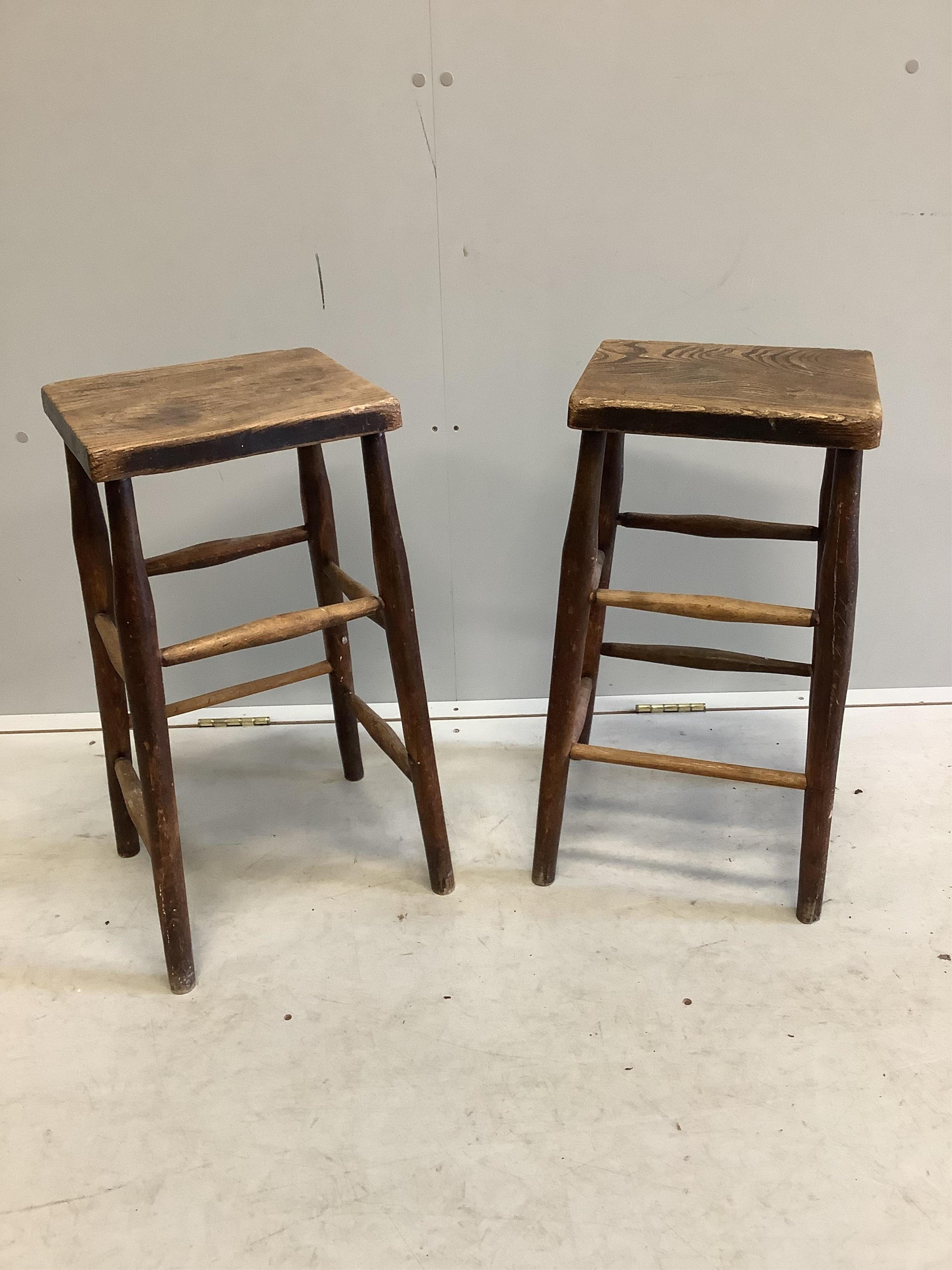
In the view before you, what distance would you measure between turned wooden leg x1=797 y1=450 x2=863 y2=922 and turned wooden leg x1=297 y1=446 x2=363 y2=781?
72cm

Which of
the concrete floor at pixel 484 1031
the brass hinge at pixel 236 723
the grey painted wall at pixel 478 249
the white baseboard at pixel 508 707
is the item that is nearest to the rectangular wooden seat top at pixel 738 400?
the grey painted wall at pixel 478 249

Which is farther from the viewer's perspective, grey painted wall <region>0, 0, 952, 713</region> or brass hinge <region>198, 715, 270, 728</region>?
brass hinge <region>198, 715, 270, 728</region>

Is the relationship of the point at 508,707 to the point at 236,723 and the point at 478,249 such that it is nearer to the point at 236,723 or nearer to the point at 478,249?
the point at 236,723

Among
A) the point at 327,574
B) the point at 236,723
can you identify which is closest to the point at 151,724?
the point at 327,574

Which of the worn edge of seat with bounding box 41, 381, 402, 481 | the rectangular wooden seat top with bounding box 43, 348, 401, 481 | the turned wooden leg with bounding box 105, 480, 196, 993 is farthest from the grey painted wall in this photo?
the turned wooden leg with bounding box 105, 480, 196, 993

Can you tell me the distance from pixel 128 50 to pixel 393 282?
0.54 metres

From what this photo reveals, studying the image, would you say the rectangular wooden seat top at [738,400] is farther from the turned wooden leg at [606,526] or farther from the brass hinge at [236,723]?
the brass hinge at [236,723]

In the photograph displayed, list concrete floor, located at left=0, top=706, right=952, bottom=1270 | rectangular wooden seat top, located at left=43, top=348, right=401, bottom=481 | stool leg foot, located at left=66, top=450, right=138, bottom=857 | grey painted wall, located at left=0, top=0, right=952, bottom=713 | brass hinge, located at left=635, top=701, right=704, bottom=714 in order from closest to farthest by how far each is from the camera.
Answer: concrete floor, located at left=0, top=706, right=952, bottom=1270
rectangular wooden seat top, located at left=43, top=348, right=401, bottom=481
stool leg foot, located at left=66, top=450, right=138, bottom=857
grey painted wall, located at left=0, top=0, right=952, bottom=713
brass hinge, located at left=635, top=701, right=704, bottom=714

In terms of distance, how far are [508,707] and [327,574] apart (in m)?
0.55

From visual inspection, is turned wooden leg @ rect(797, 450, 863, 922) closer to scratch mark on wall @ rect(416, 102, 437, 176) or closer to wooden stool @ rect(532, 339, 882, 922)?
wooden stool @ rect(532, 339, 882, 922)

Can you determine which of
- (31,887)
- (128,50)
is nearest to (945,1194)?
(31,887)

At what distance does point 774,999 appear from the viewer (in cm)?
134

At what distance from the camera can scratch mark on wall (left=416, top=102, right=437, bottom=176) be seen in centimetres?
166

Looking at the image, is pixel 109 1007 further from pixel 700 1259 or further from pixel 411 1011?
pixel 700 1259
